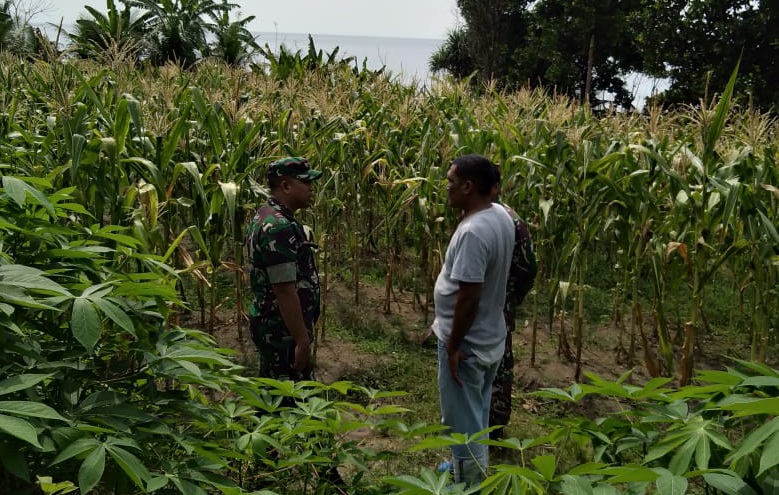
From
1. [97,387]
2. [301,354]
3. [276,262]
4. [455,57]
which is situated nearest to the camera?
[97,387]

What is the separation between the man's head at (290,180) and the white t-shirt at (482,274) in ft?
2.65

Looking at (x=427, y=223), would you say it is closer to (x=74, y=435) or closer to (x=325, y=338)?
(x=325, y=338)

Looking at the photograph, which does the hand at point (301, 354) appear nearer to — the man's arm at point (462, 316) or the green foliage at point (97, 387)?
the man's arm at point (462, 316)

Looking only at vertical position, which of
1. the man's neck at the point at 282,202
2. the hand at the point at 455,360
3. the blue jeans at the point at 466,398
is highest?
the man's neck at the point at 282,202

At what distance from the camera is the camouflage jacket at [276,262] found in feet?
10.7

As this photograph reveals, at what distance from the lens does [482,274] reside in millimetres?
2982

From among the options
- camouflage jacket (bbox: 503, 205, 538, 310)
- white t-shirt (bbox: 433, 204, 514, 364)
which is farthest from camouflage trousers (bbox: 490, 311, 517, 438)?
white t-shirt (bbox: 433, 204, 514, 364)

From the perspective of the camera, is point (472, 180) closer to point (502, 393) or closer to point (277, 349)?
point (277, 349)

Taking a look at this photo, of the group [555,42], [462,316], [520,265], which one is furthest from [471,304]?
[555,42]

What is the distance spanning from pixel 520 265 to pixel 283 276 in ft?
4.35

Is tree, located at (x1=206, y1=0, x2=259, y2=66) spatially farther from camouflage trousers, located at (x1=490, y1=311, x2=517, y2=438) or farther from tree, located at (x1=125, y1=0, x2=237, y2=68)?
camouflage trousers, located at (x1=490, y1=311, x2=517, y2=438)

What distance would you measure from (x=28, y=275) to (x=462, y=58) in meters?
33.9

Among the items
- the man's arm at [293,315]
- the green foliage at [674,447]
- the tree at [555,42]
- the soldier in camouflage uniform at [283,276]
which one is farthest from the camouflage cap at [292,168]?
the tree at [555,42]

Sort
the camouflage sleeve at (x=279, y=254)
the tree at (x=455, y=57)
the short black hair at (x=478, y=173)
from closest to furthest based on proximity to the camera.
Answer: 1. the short black hair at (x=478, y=173)
2. the camouflage sleeve at (x=279, y=254)
3. the tree at (x=455, y=57)
